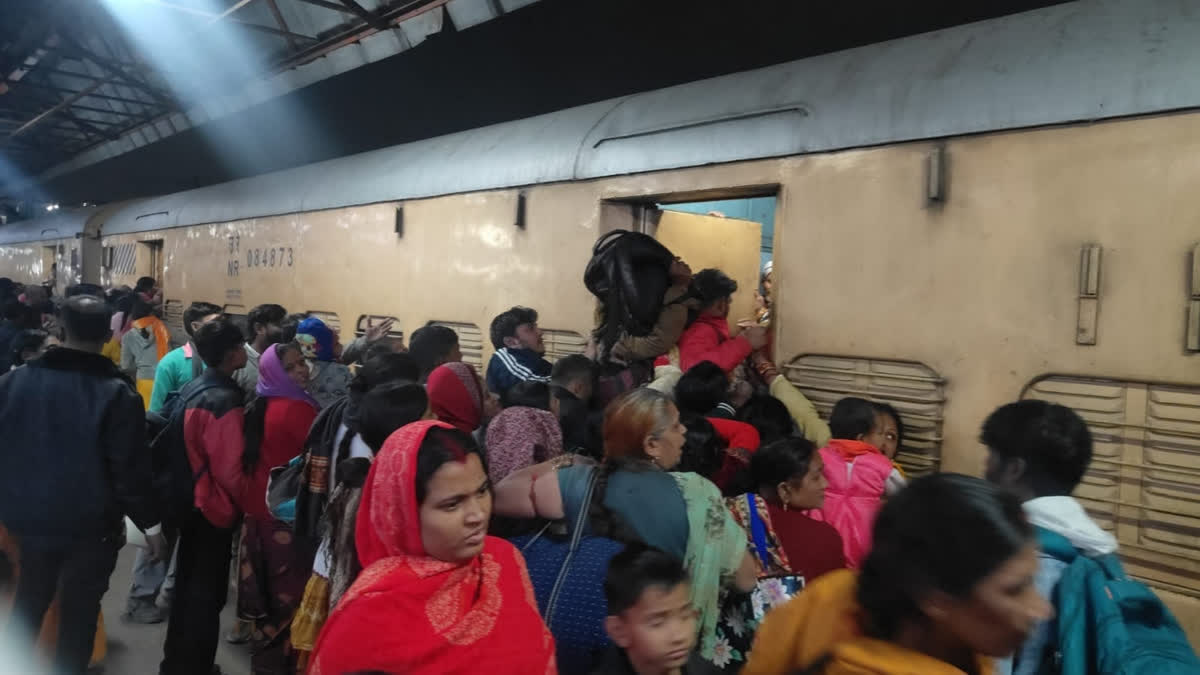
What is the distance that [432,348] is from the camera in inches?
119

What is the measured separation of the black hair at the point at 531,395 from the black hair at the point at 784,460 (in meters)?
0.94

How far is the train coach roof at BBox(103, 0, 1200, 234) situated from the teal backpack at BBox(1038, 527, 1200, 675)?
1303 mm

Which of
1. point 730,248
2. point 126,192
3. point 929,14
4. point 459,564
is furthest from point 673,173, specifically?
point 126,192

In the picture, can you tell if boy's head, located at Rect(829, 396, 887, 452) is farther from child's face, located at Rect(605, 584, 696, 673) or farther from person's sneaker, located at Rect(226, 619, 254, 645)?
person's sneaker, located at Rect(226, 619, 254, 645)

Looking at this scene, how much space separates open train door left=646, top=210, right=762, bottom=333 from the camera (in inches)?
142

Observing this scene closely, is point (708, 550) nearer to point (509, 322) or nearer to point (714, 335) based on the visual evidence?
point (714, 335)

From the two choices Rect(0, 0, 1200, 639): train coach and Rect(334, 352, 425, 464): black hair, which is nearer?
Rect(0, 0, 1200, 639): train coach

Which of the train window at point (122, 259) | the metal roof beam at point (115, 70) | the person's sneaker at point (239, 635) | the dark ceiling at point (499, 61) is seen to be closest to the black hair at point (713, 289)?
the dark ceiling at point (499, 61)

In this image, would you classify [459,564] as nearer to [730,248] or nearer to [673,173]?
[673,173]

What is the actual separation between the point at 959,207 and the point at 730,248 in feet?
6.29

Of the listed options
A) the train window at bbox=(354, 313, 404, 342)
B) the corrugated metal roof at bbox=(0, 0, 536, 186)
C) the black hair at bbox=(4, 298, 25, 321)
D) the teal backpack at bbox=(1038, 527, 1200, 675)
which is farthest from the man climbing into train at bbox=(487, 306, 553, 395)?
the black hair at bbox=(4, 298, 25, 321)

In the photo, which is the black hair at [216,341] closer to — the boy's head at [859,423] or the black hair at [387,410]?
the black hair at [387,410]

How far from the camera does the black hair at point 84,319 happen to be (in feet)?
7.39

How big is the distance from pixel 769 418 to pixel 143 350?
170 inches
